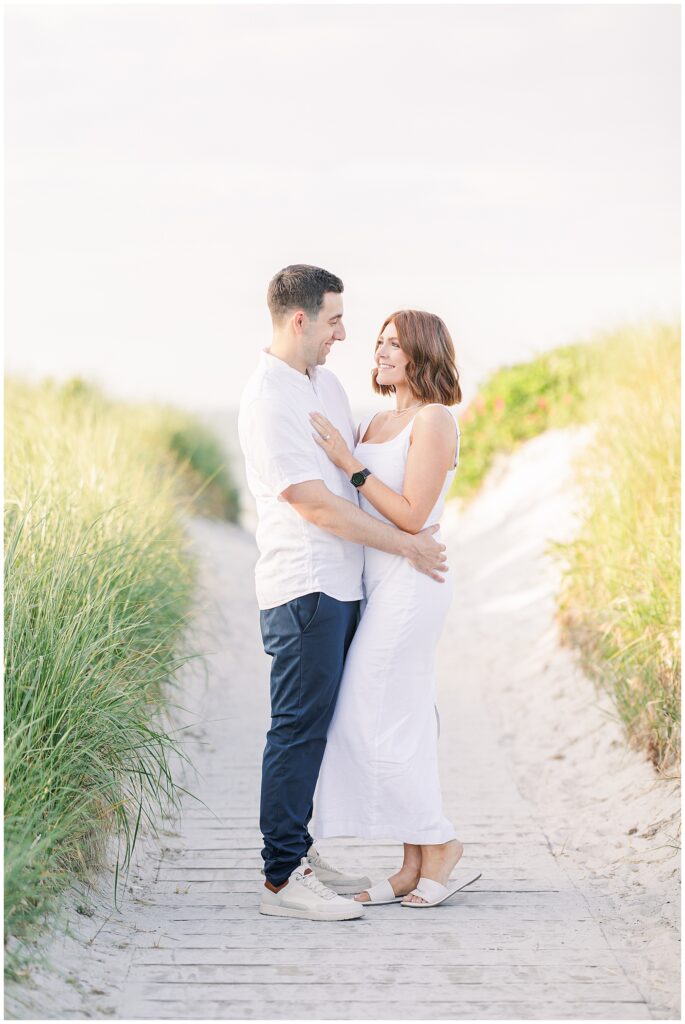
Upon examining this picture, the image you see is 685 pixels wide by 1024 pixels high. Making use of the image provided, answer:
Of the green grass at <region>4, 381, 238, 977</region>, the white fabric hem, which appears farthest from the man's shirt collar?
the white fabric hem

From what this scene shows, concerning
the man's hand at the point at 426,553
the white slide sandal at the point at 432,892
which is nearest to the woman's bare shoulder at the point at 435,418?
the man's hand at the point at 426,553

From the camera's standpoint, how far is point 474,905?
3.78 m

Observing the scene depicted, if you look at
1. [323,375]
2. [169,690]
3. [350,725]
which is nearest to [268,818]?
[350,725]

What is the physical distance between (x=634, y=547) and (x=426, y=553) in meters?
2.37

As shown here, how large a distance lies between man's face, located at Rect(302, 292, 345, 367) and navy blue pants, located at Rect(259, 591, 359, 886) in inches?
31.3

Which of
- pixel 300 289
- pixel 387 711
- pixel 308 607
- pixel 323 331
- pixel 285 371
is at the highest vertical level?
pixel 300 289

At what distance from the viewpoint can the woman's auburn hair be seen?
3.77m

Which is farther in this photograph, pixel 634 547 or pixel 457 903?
pixel 634 547

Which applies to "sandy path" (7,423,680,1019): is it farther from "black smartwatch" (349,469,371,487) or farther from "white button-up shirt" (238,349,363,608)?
"black smartwatch" (349,469,371,487)

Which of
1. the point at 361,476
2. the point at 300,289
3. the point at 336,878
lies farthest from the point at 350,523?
the point at 336,878

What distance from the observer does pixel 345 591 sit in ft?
12.1

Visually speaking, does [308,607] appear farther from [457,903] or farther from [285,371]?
[457,903]

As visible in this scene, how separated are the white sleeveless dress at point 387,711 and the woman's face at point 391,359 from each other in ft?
0.69

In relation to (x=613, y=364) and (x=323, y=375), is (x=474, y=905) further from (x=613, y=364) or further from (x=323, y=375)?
(x=613, y=364)
